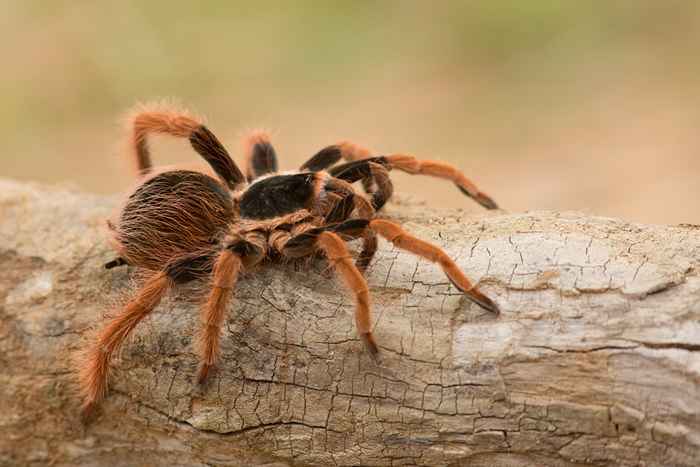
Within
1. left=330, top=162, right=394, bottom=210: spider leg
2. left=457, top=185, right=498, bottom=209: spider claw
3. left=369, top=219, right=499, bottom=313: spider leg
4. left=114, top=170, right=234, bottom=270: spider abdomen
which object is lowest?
left=369, top=219, right=499, bottom=313: spider leg

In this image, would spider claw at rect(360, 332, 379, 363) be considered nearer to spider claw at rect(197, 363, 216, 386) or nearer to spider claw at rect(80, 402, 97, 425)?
spider claw at rect(197, 363, 216, 386)

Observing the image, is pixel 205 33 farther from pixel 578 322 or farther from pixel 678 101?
pixel 578 322

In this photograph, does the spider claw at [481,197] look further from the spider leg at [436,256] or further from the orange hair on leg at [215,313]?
the orange hair on leg at [215,313]

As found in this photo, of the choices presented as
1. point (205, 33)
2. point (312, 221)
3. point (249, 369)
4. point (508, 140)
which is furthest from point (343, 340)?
point (205, 33)

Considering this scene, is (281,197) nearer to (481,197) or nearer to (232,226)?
(232,226)

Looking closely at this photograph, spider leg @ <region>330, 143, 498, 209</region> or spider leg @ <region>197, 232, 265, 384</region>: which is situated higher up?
spider leg @ <region>330, 143, 498, 209</region>

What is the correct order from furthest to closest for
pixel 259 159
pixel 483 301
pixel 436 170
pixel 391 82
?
pixel 391 82, pixel 259 159, pixel 436 170, pixel 483 301

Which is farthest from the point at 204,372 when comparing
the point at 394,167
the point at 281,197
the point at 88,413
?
the point at 394,167

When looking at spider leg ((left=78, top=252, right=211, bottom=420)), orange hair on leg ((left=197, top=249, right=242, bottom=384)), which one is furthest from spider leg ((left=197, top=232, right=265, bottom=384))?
spider leg ((left=78, top=252, right=211, bottom=420))
